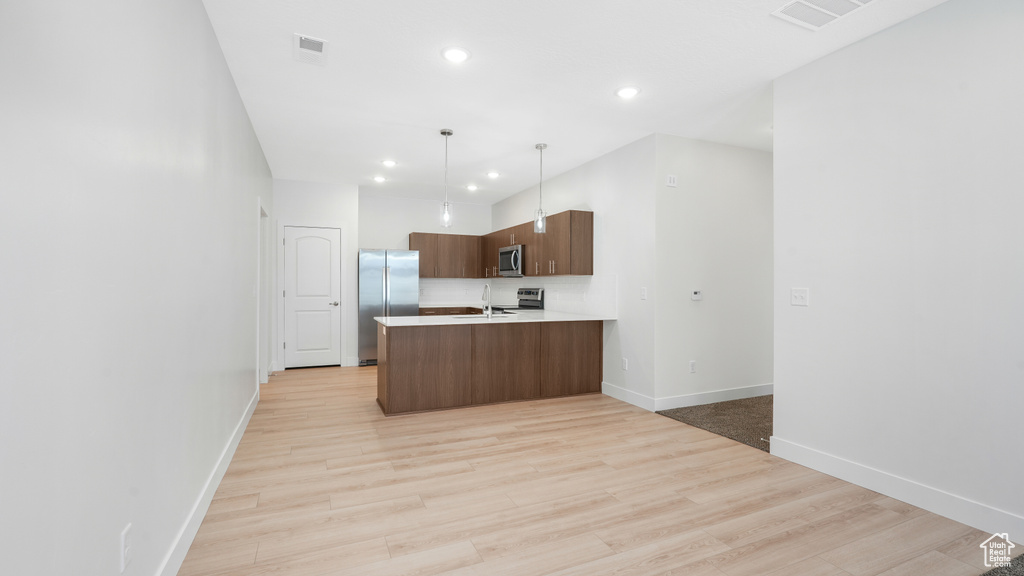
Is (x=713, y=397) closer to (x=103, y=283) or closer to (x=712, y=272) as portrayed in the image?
(x=712, y=272)

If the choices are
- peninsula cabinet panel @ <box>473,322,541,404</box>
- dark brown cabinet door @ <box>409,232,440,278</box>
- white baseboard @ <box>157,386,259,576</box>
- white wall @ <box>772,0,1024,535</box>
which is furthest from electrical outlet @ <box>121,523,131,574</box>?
dark brown cabinet door @ <box>409,232,440,278</box>

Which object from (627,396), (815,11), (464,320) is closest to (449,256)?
(464,320)

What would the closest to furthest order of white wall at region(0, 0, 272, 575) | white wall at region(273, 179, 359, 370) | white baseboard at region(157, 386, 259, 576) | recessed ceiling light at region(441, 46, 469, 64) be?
white wall at region(0, 0, 272, 575)
white baseboard at region(157, 386, 259, 576)
recessed ceiling light at region(441, 46, 469, 64)
white wall at region(273, 179, 359, 370)

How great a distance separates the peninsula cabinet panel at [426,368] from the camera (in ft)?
14.3

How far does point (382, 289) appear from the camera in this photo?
6965mm

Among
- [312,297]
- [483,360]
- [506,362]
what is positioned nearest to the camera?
[483,360]

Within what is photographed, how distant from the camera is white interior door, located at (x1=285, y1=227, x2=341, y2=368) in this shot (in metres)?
6.61

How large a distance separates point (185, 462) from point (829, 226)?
12.4ft

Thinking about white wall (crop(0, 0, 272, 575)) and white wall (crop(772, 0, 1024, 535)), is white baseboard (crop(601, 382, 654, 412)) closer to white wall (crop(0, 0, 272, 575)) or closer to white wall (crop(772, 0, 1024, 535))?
white wall (crop(772, 0, 1024, 535))

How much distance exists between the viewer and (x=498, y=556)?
2096 mm

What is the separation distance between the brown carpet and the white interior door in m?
4.68

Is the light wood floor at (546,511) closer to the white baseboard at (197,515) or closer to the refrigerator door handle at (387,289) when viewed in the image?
the white baseboard at (197,515)

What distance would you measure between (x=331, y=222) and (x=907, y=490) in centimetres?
659

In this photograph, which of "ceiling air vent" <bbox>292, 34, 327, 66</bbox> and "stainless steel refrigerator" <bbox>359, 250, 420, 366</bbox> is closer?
"ceiling air vent" <bbox>292, 34, 327, 66</bbox>
